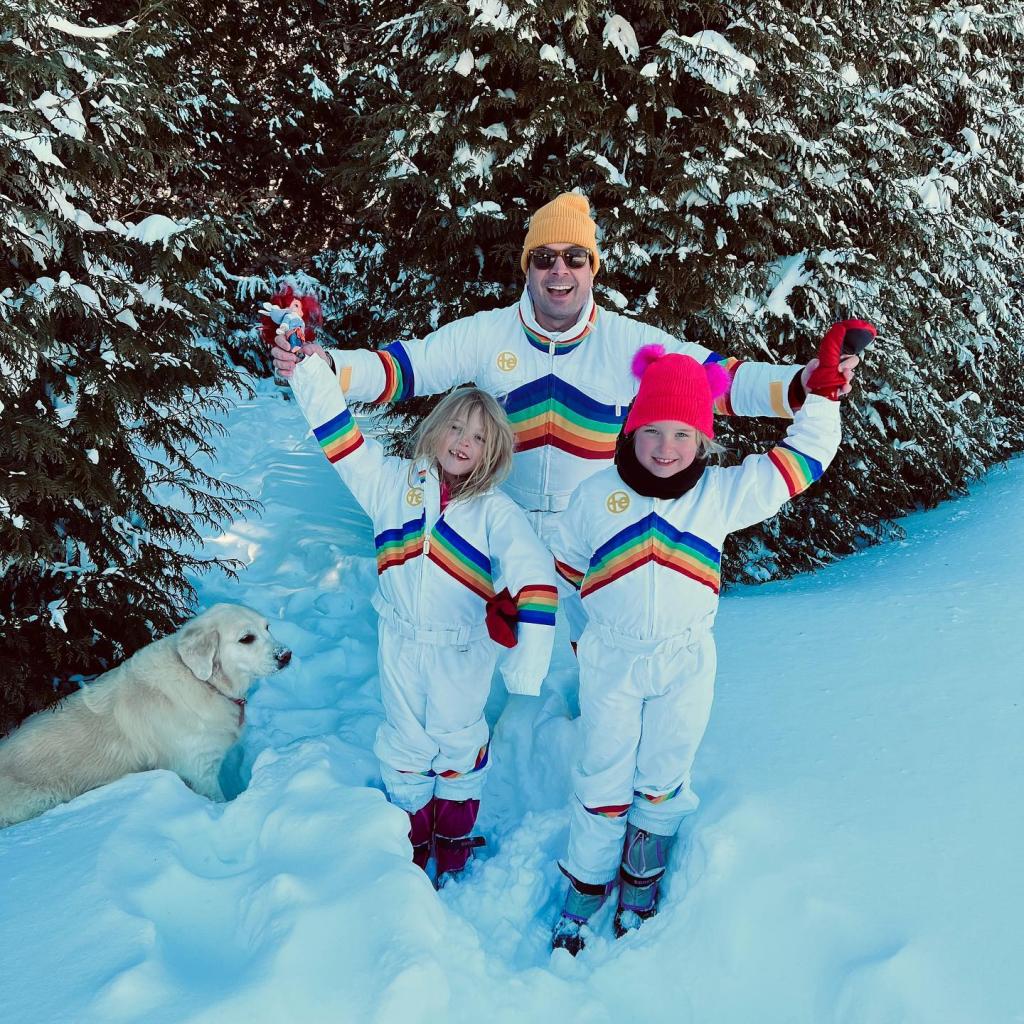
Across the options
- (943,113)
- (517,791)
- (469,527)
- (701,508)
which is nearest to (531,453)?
(469,527)

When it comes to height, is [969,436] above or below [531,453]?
below

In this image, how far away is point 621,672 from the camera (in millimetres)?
2432

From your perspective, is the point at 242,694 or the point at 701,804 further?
the point at 242,694

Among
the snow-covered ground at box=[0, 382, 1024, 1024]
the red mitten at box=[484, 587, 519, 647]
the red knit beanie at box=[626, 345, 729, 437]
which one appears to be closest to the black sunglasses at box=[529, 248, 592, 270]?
the red knit beanie at box=[626, 345, 729, 437]

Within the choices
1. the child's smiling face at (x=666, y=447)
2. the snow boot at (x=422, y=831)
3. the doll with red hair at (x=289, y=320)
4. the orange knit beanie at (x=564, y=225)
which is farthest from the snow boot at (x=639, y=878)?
the orange knit beanie at (x=564, y=225)

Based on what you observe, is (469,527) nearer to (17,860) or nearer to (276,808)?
(276,808)

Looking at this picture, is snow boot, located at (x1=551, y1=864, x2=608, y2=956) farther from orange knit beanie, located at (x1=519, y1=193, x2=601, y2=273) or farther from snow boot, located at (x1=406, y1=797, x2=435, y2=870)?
orange knit beanie, located at (x1=519, y1=193, x2=601, y2=273)

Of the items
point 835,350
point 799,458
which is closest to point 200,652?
point 799,458

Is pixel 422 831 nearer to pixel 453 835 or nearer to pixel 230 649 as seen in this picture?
pixel 453 835

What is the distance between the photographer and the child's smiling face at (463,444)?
104 inches

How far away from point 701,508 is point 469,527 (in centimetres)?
82

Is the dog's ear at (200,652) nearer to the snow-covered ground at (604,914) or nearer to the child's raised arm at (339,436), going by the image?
the snow-covered ground at (604,914)

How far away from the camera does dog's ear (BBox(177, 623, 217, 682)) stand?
3.27m

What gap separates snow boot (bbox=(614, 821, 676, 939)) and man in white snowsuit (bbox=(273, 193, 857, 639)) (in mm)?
907
